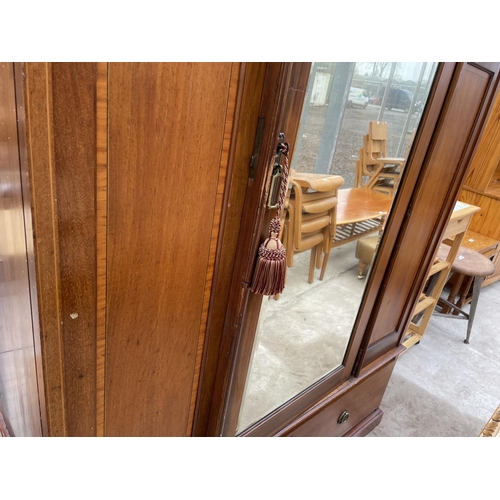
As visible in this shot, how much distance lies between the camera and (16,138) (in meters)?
0.51

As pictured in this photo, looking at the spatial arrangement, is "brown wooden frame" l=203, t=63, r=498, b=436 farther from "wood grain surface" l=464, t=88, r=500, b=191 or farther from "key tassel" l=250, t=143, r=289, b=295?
"wood grain surface" l=464, t=88, r=500, b=191

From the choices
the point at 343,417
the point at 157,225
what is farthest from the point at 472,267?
the point at 157,225

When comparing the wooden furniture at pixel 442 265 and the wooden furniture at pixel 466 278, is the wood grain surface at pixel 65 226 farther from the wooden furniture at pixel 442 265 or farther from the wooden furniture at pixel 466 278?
the wooden furniture at pixel 466 278

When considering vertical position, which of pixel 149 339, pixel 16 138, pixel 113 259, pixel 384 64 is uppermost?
pixel 384 64

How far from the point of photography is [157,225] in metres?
0.63

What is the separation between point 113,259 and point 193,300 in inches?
7.9

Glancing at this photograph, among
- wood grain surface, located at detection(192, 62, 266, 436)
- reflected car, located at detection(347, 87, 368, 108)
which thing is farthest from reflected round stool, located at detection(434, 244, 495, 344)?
wood grain surface, located at detection(192, 62, 266, 436)

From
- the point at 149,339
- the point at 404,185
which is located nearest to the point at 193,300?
the point at 149,339

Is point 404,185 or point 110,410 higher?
point 404,185

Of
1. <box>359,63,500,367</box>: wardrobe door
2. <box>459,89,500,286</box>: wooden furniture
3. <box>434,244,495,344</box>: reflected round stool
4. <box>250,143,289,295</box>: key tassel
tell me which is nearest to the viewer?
<box>250,143,289,295</box>: key tassel

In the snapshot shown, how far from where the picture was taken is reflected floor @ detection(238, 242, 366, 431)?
1046 mm

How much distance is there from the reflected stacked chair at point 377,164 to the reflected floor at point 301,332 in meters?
0.20

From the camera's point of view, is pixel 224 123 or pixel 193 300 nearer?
pixel 224 123
